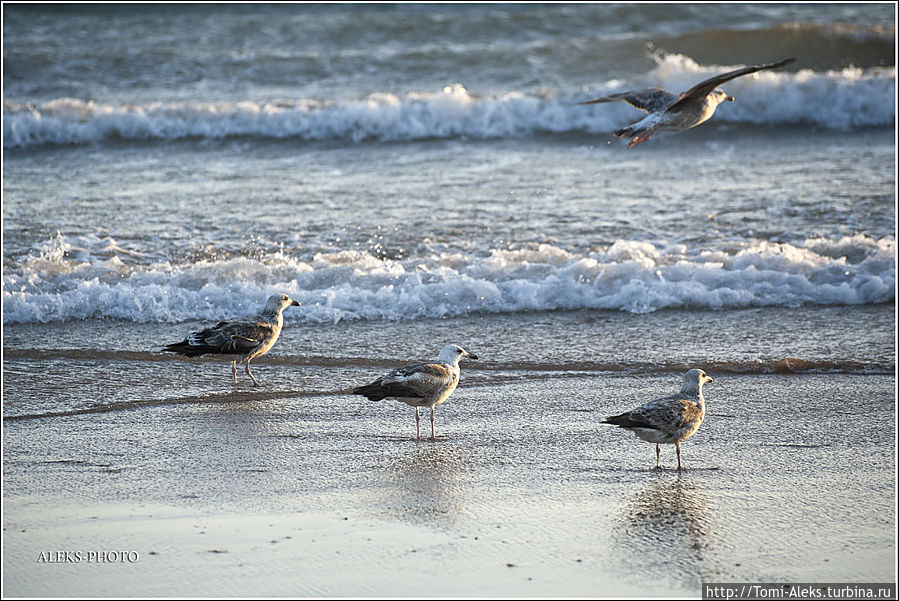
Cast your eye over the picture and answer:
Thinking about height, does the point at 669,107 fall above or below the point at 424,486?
above

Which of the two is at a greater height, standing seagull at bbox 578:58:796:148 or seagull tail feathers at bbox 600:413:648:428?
standing seagull at bbox 578:58:796:148

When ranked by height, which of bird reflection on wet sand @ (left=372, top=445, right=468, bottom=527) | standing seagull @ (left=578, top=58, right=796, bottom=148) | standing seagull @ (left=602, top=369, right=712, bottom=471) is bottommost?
bird reflection on wet sand @ (left=372, top=445, right=468, bottom=527)

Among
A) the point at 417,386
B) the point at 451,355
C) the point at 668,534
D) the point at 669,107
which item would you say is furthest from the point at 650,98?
the point at 668,534

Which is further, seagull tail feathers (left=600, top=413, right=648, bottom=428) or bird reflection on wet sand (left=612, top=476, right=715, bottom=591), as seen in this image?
seagull tail feathers (left=600, top=413, right=648, bottom=428)

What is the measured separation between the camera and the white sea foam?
7.82m

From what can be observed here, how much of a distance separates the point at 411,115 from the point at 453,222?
5.41 m

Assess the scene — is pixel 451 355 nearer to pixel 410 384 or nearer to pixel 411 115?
pixel 410 384

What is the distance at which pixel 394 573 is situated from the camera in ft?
11.6

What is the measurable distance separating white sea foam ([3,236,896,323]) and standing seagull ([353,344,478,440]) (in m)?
2.46

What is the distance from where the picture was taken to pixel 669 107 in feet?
19.5

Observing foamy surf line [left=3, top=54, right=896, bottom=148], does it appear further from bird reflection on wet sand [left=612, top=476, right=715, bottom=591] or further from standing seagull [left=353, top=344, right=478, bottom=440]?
bird reflection on wet sand [left=612, top=476, right=715, bottom=591]

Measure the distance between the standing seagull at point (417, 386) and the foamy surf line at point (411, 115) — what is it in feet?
31.9

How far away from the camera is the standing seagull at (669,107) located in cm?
578

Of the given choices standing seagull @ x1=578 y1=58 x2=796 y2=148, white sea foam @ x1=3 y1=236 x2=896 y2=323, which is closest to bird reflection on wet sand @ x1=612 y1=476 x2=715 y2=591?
standing seagull @ x1=578 y1=58 x2=796 y2=148
